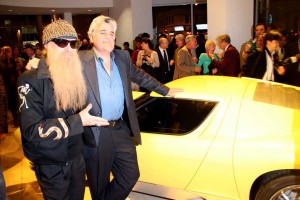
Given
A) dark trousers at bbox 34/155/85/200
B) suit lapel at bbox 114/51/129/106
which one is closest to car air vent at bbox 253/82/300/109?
suit lapel at bbox 114/51/129/106

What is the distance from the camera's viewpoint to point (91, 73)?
7.29 feet

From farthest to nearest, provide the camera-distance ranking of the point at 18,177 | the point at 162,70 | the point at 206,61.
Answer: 1. the point at 162,70
2. the point at 206,61
3. the point at 18,177

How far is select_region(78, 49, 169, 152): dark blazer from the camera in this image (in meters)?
2.20

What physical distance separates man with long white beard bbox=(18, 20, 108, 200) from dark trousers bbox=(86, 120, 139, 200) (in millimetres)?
345

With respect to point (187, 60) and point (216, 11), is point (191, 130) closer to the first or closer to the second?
point (187, 60)

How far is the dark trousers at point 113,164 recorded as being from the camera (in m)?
2.31

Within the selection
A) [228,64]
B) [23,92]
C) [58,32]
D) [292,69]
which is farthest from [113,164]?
[228,64]

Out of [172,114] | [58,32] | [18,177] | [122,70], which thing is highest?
[58,32]

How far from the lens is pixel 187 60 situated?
536cm

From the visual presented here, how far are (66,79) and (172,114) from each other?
142 cm

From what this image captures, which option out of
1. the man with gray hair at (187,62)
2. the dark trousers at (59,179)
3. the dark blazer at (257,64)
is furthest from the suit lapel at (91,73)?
the man with gray hair at (187,62)

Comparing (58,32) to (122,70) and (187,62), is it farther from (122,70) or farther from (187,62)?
(187,62)

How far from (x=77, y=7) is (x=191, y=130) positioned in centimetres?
1077

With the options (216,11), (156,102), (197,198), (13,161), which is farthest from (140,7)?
(197,198)
